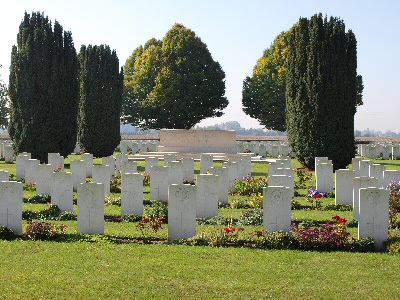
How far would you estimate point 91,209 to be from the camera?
10250 millimetres

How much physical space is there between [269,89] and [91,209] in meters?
39.6

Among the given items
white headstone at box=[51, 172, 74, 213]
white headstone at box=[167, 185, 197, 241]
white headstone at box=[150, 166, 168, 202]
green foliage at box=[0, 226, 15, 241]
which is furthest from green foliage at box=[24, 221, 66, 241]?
white headstone at box=[150, 166, 168, 202]

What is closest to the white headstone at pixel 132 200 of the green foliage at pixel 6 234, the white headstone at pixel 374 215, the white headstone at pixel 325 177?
the green foliage at pixel 6 234

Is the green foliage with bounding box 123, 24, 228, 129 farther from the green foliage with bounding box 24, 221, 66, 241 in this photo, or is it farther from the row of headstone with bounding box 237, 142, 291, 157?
the green foliage with bounding box 24, 221, 66, 241

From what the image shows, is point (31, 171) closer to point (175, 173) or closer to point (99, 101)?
point (175, 173)

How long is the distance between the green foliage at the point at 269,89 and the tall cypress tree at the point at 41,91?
80.0 feet

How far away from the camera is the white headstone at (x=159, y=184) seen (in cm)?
1498

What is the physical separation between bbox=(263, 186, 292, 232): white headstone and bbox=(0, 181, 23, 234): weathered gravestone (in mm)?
4633

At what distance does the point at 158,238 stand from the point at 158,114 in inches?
1552

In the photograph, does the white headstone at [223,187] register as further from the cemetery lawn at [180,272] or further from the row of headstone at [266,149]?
the row of headstone at [266,149]

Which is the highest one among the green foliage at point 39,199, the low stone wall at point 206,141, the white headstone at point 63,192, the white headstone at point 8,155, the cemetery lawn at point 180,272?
the low stone wall at point 206,141

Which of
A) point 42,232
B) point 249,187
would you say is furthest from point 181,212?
point 249,187

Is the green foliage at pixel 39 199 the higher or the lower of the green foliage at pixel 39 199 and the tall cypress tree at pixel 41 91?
the lower

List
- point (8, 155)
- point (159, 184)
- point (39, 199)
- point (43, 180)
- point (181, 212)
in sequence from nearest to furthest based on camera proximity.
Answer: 1. point (181, 212)
2. point (39, 199)
3. point (159, 184)
4. point (43, 180)
5. point (8, 155)
